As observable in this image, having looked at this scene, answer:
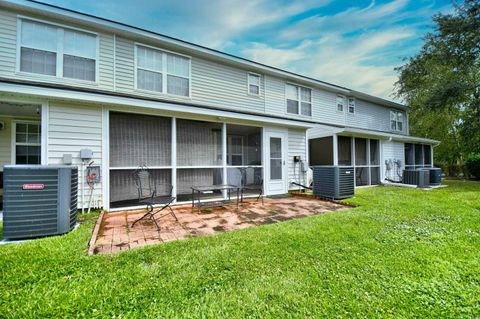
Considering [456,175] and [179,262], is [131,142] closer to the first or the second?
[179,262]

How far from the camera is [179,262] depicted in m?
2.69

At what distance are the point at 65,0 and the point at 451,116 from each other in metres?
26.0

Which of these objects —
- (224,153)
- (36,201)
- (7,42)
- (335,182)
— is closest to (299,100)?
(335,182)

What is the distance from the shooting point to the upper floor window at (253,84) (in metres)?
9.89

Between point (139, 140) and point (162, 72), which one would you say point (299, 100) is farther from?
point (139, 140)

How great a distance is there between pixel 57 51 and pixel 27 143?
3.15 metres

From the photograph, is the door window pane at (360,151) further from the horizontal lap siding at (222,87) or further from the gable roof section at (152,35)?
the horizontal lap siding at (222,87)

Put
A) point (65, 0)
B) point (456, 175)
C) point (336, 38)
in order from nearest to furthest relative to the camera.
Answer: point (65, 0), point (336, 38), point (456, 175)

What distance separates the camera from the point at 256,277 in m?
2.38

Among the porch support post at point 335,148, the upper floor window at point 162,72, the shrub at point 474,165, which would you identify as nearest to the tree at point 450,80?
the shrub at point 474,165

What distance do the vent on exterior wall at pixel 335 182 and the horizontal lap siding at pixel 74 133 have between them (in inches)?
269

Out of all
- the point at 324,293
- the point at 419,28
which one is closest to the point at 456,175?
the point at 419,28

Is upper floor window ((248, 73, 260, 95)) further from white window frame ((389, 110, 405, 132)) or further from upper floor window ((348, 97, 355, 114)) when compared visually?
white window frame ((389, 110, 405, 132))

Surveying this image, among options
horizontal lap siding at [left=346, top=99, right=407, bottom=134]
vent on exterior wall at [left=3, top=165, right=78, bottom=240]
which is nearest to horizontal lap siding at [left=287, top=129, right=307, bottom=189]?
horizontal lap siding at [left=346, top=99, right=407, bottom=134]
